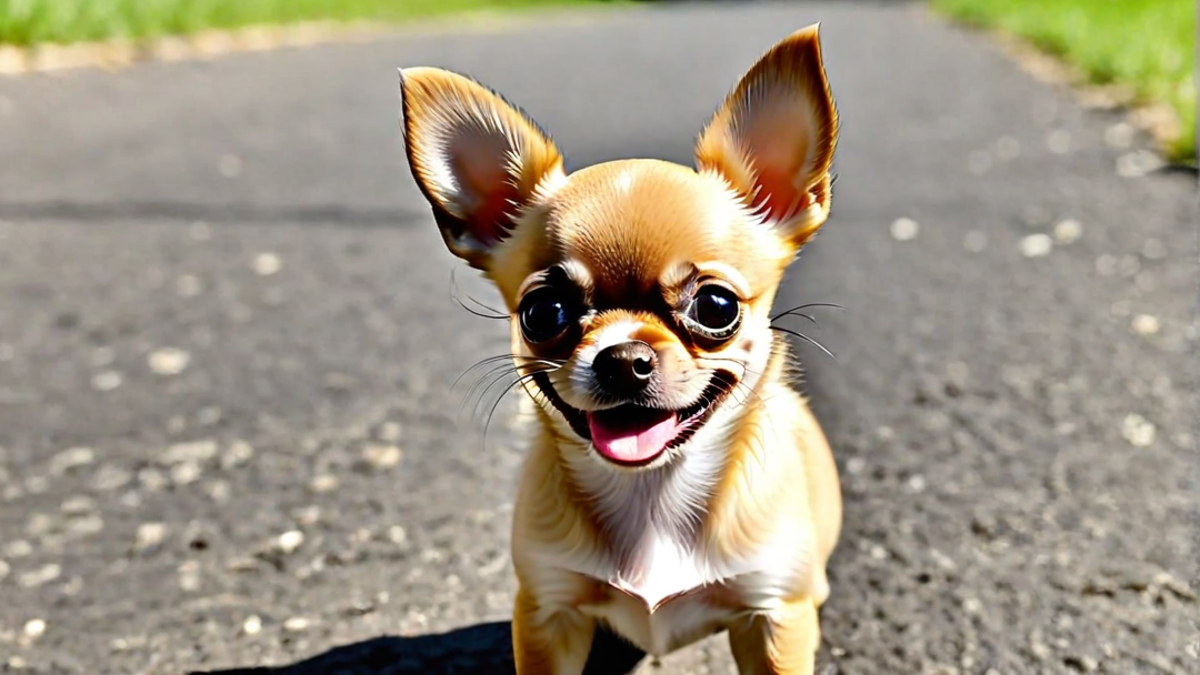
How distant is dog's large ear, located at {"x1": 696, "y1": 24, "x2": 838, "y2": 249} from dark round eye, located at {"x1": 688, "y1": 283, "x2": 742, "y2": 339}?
0.66 feet

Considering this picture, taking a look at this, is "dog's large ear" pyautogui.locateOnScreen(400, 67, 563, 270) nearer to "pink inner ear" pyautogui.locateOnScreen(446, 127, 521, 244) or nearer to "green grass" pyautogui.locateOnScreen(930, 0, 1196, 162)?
"pink inner ear" pyautogui.locateOnScreen(446, 127, 521, 244)

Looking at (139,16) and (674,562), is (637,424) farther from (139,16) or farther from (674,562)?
(139,16)

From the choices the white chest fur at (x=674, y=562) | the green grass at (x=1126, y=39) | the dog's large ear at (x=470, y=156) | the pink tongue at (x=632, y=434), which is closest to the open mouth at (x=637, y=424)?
the pink tongue at (x=632, y=434)

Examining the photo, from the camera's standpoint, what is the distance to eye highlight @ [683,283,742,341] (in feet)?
5.67

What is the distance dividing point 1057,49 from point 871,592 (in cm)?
802

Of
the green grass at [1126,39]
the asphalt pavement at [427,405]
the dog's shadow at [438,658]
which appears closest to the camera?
the dog's shadow at [438,658]

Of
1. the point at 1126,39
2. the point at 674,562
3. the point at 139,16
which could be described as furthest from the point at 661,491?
the point at 139,16

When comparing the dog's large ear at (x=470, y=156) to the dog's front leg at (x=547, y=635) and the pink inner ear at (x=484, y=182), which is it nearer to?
the pink inner ear at (x=484, y=182)

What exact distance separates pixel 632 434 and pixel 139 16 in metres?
8.47

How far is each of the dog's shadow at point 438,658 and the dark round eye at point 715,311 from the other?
0.86m

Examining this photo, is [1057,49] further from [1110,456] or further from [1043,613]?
[1043,613]

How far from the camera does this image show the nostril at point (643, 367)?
1.64 m

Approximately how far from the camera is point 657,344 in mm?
1679

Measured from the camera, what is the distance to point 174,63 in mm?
8930
